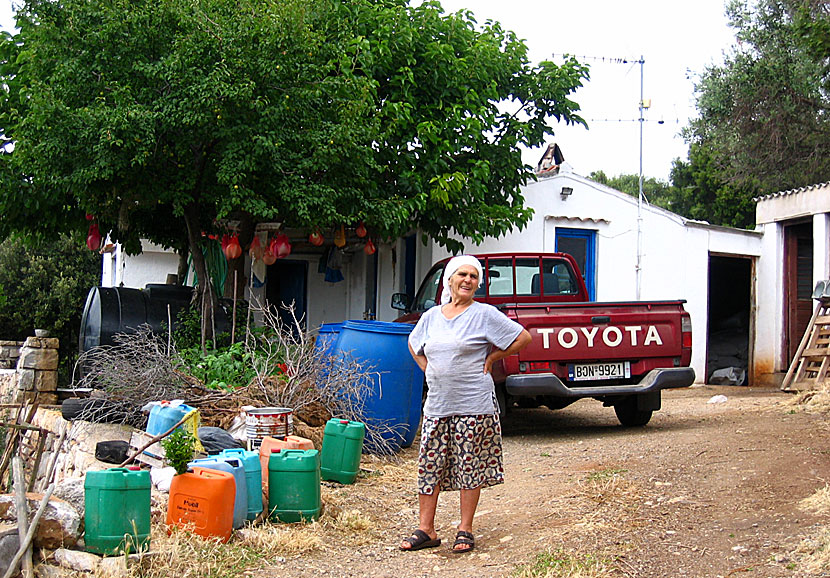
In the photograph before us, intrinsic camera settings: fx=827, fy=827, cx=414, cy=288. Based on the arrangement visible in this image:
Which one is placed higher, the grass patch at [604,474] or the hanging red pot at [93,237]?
the hanging red pot at [93,237]

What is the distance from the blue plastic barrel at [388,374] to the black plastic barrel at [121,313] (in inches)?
94.0

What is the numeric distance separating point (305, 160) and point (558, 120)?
180 inches

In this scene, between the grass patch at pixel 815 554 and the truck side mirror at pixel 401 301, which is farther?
the truck side mirror at pixel 401 301

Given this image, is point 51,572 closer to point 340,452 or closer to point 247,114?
point 340,452

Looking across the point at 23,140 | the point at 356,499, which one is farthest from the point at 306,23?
the point at 356,499

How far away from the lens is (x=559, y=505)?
5078 millimetres

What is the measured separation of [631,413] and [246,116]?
16.1 ft

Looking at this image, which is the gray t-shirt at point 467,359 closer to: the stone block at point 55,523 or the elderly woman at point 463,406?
the elderly woman at point 463,406

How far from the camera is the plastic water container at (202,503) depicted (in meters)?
4.29

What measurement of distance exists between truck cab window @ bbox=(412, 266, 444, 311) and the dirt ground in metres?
2.26

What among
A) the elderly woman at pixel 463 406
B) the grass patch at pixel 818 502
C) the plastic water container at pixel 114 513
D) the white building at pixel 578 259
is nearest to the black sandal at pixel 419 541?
the elderly woman at pixel 463 406

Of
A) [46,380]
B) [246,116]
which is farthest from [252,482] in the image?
[46,380]

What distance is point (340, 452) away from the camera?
604 centimetres

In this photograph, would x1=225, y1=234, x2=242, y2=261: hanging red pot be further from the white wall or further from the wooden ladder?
the wooden ladder
